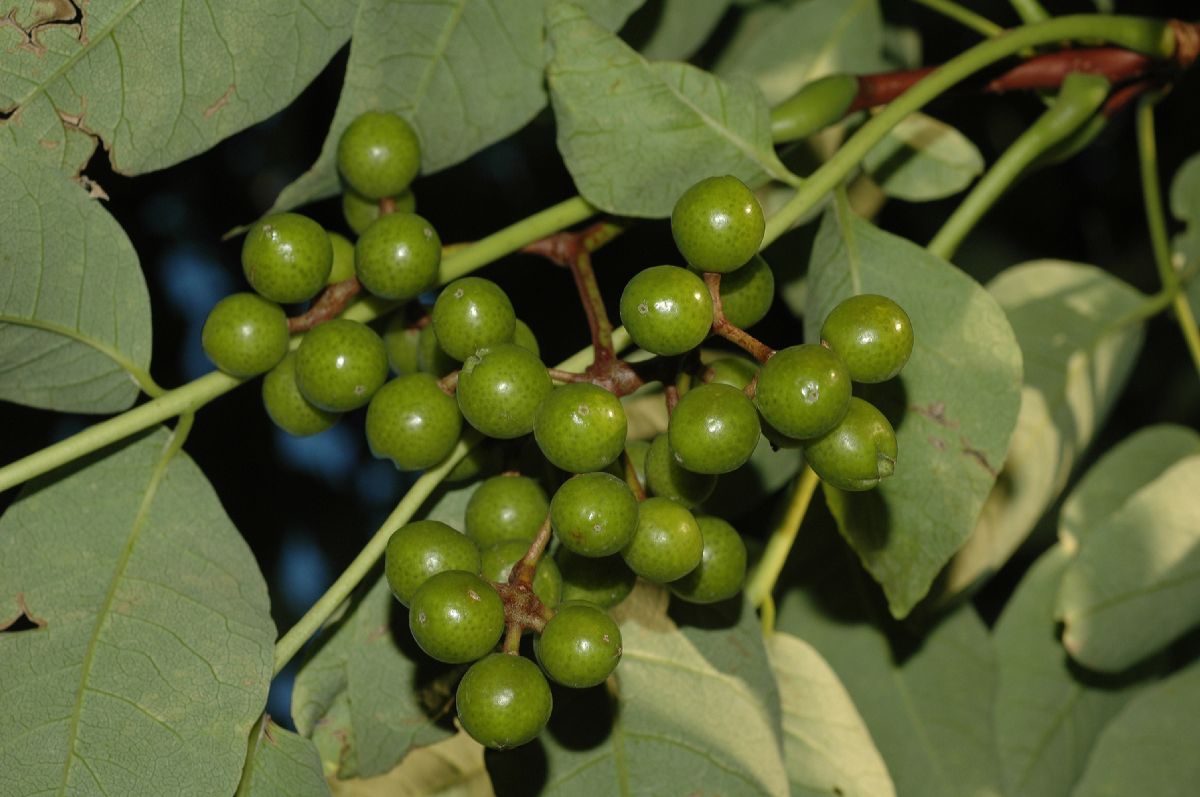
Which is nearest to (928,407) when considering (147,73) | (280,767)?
(280,767)

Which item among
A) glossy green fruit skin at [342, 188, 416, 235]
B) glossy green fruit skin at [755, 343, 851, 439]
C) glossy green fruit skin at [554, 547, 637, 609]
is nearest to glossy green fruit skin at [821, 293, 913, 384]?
glossy green fruit skin at [755, 343, 851, 439]

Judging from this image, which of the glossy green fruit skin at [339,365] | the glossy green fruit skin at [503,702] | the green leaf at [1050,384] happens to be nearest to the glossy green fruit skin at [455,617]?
the glossy green fruit skin at [503,702]

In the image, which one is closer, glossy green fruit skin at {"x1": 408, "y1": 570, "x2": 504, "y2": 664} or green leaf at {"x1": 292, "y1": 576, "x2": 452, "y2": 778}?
glossy green fruit skin at {"x1": 408, "y1": 570, "x2": 504, "y2": 664}

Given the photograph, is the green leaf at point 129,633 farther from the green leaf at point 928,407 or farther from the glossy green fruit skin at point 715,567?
the green leaf at point 928,407

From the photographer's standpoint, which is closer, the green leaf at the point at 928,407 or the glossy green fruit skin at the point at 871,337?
the glossy green fruit skin at the point at 871,337

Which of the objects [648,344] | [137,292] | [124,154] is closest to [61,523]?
[137,292]

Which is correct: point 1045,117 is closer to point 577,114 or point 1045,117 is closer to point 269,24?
point 577,114

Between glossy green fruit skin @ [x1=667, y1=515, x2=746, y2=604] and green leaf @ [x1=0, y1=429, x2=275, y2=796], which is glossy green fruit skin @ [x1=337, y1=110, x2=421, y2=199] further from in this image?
glossy green fruit skin @ [x1=667, y1=515, x2=746, y2=604]
